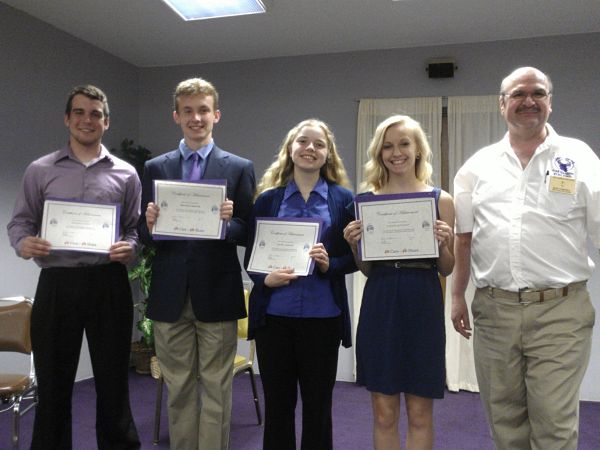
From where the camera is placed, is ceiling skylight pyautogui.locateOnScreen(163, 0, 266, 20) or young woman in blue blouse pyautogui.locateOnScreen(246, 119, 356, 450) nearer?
young woman in blue blouse pyautogui.locateOnScreen(246, 119, 356, 450)

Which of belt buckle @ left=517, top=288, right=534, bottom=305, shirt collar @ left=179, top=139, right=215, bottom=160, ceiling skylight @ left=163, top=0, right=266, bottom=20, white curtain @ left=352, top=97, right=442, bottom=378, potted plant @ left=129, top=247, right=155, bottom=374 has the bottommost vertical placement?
potted plant @ left=129, top=247, right=155, bottom=374

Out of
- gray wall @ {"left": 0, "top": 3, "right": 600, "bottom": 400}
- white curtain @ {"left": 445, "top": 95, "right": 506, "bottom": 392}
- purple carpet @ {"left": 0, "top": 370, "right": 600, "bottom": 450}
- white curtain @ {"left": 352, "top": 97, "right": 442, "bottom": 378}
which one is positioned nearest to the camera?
purple carpet @ {"left": 0, "top": 370, "right": 600, "bottom": 450}

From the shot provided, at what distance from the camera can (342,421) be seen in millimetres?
3891

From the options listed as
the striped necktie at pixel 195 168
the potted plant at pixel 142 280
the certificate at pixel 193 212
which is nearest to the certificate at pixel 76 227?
the certificate at pixel 193 212

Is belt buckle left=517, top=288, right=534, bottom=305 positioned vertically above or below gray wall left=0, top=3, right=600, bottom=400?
below

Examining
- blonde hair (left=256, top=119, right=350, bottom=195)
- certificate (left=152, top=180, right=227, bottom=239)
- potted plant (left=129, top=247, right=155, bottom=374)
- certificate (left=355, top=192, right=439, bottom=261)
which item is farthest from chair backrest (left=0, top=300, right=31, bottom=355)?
certificate (left=355, top=192, right=439, bottom=261)

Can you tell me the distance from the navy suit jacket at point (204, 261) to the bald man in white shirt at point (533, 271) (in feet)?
3.65

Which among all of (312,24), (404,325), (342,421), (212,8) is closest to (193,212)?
(404,325)

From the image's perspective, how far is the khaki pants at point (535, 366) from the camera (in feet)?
6.81

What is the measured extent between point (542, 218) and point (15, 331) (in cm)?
293

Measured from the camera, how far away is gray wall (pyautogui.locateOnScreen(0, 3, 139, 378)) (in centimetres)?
424

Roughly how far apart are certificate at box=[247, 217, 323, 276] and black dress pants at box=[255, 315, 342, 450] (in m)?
0.23

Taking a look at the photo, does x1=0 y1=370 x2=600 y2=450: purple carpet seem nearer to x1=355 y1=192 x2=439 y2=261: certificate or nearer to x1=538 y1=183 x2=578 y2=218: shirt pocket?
x1=355 y1=192 x2=439 y2=261: certificate

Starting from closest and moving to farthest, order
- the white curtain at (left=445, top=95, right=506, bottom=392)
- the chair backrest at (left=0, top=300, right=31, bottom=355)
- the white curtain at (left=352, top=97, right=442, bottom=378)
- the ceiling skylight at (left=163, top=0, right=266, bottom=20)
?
the chair backrest at (left=0, top=300, right=31, bottom=355) < the ceiling skylight at (left=163, top=0, right=266, bottom=20) < the white curtain at (left=445, top=95, right=506, bottom=392) < the white curtain at (left=352, top=97, right=442, bottom=378)
